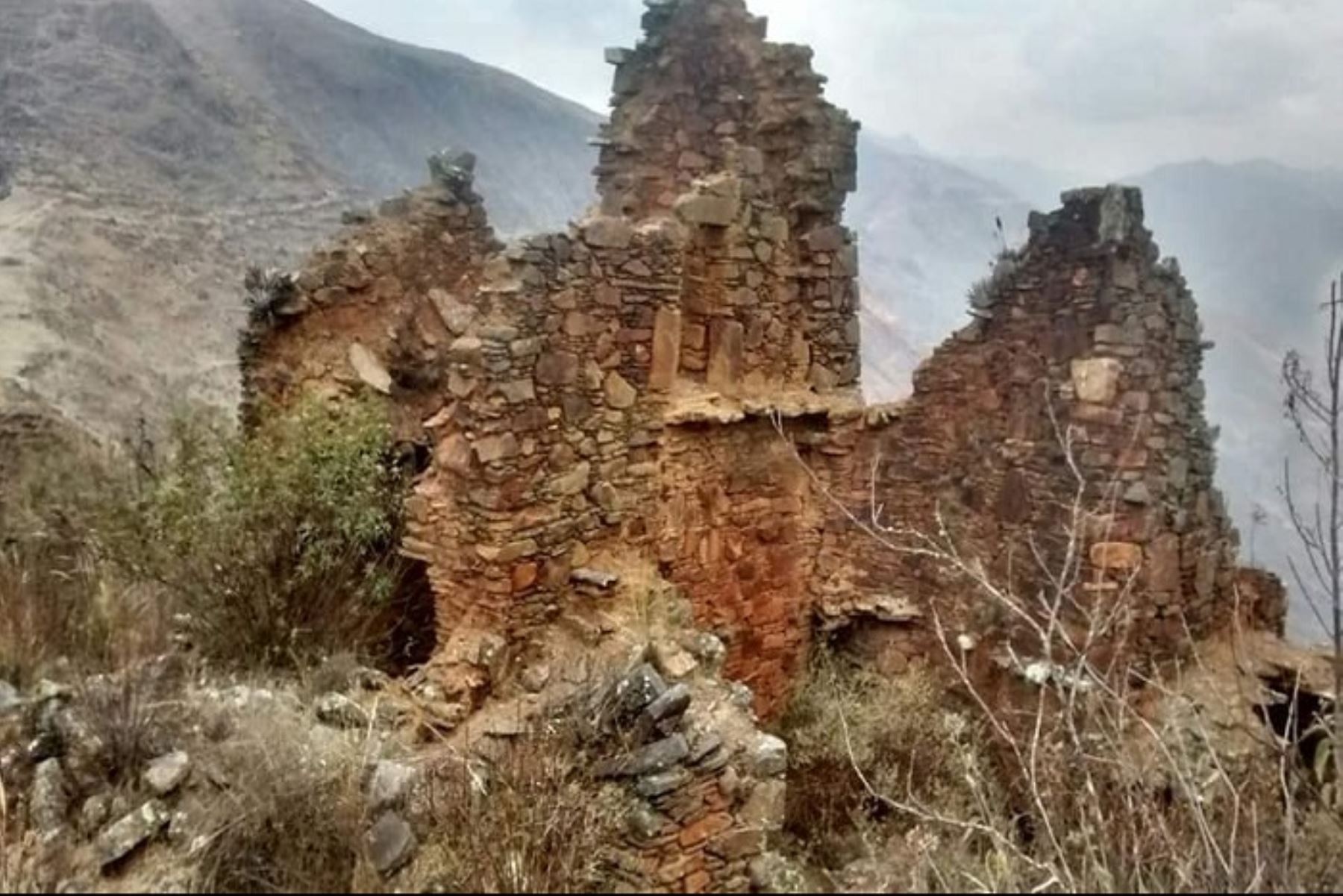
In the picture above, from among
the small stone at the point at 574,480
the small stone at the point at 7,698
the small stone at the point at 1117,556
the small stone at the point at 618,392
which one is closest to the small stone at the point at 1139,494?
the small stone at the point at 1117,556

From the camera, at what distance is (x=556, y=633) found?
644 centimetres

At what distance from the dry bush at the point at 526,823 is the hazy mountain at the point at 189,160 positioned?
836cm

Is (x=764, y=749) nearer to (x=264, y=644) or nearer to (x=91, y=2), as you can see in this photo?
(x=264, y=644)

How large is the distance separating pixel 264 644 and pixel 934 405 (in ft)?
14.2

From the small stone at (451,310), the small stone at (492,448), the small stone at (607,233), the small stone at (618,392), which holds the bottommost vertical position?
the small stone at (492,448)

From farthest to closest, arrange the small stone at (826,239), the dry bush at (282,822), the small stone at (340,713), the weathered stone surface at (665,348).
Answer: the small stone at (826,239) → the weathered stone surface at (665,348) → the small stone at (340,713) → the dry bush at (282,822)

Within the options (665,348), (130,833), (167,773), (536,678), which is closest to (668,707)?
(536,678)

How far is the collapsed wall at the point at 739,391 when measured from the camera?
631cm

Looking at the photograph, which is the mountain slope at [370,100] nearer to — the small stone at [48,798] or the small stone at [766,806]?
the small stone at [766,806]

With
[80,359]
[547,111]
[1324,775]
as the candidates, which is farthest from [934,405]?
[547,111]

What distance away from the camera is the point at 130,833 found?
402cm

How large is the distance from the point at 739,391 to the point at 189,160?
13.8 metres

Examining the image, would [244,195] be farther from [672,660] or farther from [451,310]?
[672,660]

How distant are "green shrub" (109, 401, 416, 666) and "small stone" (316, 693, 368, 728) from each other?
1.98 feet
